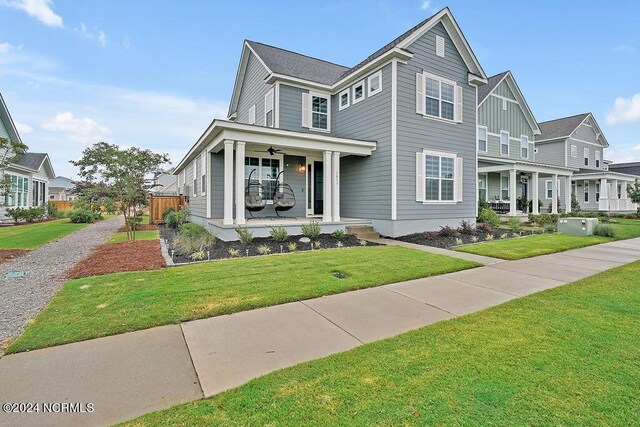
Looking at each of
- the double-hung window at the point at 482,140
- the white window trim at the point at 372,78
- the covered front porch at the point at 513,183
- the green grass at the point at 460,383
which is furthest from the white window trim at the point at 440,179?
the green grass at the point at 460,383

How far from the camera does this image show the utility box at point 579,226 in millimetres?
11180

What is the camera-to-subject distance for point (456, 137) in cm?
1226

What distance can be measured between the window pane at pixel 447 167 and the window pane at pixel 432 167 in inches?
12.3

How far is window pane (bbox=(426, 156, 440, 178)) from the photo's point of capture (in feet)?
37.7

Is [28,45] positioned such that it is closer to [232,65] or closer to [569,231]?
[232,65]

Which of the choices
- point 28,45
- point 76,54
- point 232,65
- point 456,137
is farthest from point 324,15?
point 28,45

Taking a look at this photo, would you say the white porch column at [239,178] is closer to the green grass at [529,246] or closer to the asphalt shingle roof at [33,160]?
the green grass at [529,246]

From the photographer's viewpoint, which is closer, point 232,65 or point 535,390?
point 535,390

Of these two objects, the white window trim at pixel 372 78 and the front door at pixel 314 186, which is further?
the front door at pixel 314 186

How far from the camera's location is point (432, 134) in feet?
37.9

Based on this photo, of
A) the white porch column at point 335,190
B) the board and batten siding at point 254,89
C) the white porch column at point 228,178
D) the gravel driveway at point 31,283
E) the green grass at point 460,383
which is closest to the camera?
the green grass at point 460,383

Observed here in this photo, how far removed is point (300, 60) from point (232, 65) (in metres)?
5.82

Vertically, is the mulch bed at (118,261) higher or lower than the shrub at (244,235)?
lower

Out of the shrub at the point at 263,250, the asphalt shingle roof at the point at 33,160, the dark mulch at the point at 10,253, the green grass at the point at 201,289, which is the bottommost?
the green grass at the point at 201,289
